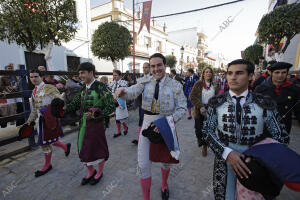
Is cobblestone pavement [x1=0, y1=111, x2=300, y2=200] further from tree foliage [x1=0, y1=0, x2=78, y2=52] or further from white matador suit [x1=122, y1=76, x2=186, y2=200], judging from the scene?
tree foliage [x1=0, y1=0, x2=78, y2=52]

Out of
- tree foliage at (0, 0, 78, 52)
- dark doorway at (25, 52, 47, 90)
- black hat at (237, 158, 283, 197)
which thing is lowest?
black hat at (237, 158, 283, 197)

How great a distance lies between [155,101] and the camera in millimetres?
2225

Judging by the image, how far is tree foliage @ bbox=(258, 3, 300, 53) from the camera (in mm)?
7164

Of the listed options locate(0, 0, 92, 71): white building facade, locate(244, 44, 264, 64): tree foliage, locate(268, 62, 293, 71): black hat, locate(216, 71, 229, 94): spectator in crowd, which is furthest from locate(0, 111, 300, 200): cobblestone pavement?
locate(244, 44, 264, 64): tree foliage

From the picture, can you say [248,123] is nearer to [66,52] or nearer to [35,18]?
[35,18]

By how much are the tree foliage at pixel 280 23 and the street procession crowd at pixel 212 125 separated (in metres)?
6.73

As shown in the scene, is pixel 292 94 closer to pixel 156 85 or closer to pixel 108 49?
pixel 156 85

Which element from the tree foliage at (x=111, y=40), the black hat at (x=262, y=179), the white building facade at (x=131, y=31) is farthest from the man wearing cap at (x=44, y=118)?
the white building facade at (x=131, y=31)

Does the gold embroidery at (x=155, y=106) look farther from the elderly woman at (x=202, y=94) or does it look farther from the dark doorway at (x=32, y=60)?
the dark doorway at (x=32, y=60)

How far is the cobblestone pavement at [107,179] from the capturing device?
97.9 inches

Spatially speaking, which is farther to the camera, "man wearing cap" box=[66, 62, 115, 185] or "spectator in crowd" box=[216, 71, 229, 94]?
"spectator in crowd" box=[216, 71, 229, 94]

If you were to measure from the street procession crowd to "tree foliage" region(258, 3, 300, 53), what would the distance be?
6.73 m

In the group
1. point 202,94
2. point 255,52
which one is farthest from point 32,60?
point 255,52

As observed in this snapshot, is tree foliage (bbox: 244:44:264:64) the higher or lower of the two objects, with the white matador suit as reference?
higher
